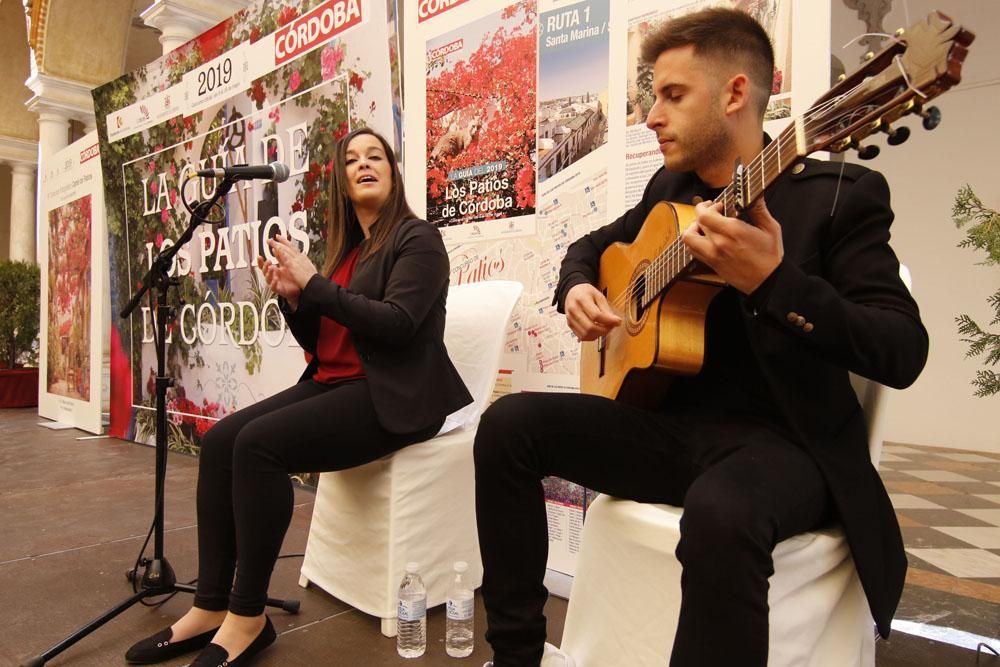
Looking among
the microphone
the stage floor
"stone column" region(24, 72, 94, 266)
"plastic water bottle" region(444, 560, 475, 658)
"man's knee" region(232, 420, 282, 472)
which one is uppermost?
"stone column" region(24, 72, 94, 266)

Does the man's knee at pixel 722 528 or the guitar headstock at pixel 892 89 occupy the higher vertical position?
the guitar headstock at pixel 892 89

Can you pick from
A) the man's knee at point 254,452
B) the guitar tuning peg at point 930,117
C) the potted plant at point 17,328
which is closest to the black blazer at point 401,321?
the man's knee at point 254,452

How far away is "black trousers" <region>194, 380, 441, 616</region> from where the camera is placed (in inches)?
69.1

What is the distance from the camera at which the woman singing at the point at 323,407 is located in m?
1.77

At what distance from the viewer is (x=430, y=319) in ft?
6.88

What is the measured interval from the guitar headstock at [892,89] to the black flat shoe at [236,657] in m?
1.67

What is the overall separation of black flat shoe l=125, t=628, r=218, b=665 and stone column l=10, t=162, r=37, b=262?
1169cm

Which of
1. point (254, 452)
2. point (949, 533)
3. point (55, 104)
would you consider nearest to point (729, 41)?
point (254, 452)

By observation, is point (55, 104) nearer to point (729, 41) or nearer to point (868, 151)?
point (729, 41)

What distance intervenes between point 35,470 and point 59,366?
7.18ft

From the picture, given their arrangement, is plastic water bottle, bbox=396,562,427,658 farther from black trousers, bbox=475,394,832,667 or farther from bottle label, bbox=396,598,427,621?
black trousers, bbox=475,394,832,667

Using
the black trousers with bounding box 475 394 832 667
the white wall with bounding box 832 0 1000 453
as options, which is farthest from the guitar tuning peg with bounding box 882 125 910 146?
the white wall with bounding box 832 0 1000 453

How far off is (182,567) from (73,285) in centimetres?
426

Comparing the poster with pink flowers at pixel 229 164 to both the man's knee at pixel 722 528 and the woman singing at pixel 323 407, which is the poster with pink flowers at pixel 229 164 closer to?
the woman singing at pixel 323 407
